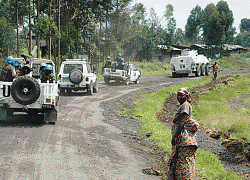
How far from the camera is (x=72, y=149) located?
812 cm

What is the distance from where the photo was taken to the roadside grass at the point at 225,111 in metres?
15.7

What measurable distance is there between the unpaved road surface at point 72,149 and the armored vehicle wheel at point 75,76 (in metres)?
4.95

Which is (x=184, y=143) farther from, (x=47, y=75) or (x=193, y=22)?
(x=193, y=22)

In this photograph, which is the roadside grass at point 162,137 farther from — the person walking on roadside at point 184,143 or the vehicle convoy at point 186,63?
the vehicle convoy at point 186,63

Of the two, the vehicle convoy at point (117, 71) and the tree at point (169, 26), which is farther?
the tree at point (169, 26)

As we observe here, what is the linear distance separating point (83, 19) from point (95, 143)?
3773 cm

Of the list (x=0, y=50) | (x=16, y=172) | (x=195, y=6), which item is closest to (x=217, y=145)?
(x=16, y=172)

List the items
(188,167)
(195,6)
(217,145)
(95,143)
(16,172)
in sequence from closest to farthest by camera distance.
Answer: (188,167) → (16,172) → (95,143) → (217,145) → (195,6)

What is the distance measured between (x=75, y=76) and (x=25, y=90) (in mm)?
8073

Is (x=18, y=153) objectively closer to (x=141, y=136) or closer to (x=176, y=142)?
(x=176, y=142)

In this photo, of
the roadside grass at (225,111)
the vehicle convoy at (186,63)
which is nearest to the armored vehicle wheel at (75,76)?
the roadside grass at (225,111)

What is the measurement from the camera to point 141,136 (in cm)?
1116

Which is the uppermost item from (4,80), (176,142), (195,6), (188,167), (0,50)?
(195,6)

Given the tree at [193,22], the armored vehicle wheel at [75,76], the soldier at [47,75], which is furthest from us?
the tree at [193,22]
